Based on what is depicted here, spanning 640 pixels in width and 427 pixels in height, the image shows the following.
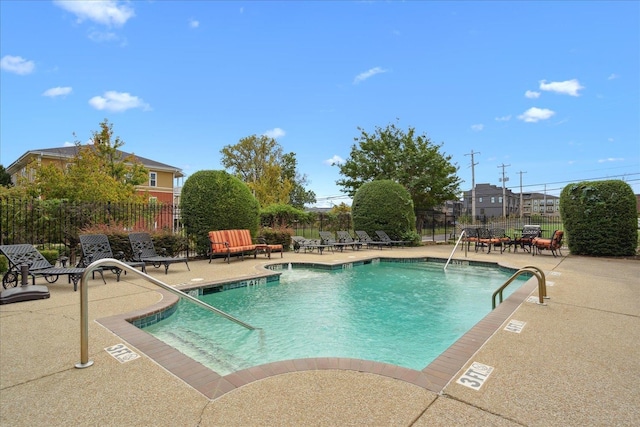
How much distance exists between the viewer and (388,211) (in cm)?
1731

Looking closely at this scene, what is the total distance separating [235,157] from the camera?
39469mm

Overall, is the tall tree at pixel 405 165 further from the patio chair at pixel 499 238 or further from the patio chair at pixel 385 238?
the patio chair at pixel 499 238

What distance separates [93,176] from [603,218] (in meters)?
22.2

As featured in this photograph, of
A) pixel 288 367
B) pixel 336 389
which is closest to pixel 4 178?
pixel 288 367

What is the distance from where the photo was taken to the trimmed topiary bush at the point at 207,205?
37.9ft

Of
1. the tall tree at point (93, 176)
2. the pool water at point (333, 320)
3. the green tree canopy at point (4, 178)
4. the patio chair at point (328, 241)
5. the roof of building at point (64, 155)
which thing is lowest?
the pool water at point (333, 320)

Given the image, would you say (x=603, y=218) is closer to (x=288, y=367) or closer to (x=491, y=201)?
(x=288, y=367)

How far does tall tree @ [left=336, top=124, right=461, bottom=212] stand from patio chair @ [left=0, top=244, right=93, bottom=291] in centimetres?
1846

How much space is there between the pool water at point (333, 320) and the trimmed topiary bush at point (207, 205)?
12.2 feet

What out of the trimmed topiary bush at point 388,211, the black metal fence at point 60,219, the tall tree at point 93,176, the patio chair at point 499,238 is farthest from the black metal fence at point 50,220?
the patio chair at point 499,238

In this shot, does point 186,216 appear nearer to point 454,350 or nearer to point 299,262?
point 299,262

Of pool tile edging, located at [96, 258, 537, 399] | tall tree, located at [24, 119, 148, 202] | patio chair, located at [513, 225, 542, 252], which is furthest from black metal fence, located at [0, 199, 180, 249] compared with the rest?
patio chair, located at [513, 225, 542, 252]

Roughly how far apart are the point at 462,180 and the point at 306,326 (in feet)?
68.6

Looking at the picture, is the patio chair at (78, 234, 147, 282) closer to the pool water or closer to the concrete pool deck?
the pool water
